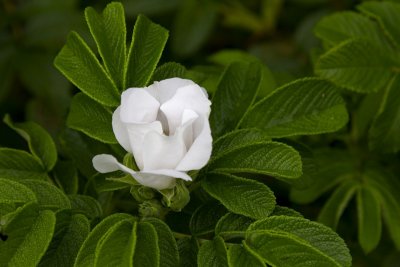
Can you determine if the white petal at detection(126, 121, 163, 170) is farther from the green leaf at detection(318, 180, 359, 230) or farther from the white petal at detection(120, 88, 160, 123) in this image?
the green leaf at detection(318, 180, 359, 230)

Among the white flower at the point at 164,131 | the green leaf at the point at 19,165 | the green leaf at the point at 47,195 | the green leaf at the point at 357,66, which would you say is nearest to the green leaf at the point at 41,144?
the green leaf at the point at 19,165

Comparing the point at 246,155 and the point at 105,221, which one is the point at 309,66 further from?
the point at 105,221

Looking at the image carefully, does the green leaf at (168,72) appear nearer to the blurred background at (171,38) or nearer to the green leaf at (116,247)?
the green leaf at (116,247)

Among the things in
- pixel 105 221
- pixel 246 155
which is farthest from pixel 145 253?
pixel 246 155

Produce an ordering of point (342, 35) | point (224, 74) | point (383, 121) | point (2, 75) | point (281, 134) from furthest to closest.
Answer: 1. point (2, 75)
2. point (342, 35)
3. point (383, 121)
4. point (224, 74)
5. point (281, 134)

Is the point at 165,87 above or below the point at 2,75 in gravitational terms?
above

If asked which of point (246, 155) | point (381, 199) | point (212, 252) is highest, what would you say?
point (246, 155)

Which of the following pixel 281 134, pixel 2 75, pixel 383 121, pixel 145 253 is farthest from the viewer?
pixel 2 75
